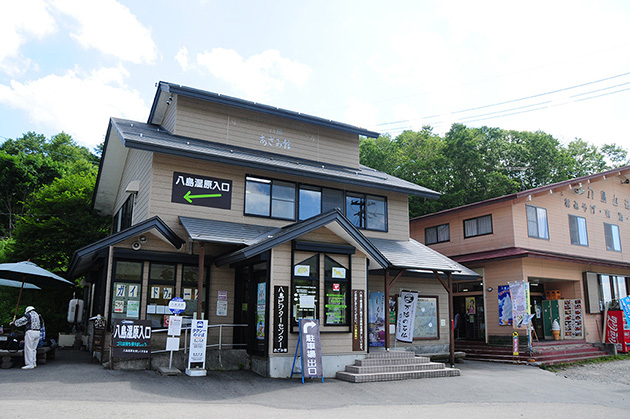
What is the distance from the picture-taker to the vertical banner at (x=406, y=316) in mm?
15211

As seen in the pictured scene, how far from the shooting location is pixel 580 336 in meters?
19.4

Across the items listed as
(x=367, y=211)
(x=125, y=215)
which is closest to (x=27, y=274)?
(x=125, y=215)

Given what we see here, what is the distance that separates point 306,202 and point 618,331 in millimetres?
14438

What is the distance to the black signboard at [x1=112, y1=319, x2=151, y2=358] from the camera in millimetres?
10352

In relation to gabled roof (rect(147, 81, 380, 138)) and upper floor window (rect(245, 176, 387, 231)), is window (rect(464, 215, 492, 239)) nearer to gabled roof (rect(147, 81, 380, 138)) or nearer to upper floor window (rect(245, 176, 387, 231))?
upper floor window (rect(245, 176, 387, 231))

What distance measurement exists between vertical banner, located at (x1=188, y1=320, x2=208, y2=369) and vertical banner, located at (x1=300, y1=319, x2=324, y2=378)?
221 cm

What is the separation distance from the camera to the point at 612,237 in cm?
2294

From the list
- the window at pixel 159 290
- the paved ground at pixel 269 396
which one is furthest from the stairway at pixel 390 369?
the window at pixel 159 290

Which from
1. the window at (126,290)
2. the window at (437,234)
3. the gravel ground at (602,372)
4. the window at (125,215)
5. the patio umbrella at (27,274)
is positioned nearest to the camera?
the window at (126,290)

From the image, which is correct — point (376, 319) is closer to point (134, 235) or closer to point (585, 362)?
point (134, 235)

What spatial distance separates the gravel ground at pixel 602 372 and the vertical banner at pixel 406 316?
4.62m

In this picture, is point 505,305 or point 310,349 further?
point 505,305

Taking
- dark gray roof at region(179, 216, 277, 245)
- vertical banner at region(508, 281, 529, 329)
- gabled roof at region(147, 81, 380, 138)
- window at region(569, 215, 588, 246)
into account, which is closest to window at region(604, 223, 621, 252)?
window at region(569, 215, 588, 246)

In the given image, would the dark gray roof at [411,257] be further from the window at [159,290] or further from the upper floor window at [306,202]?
the window at [159,290]
